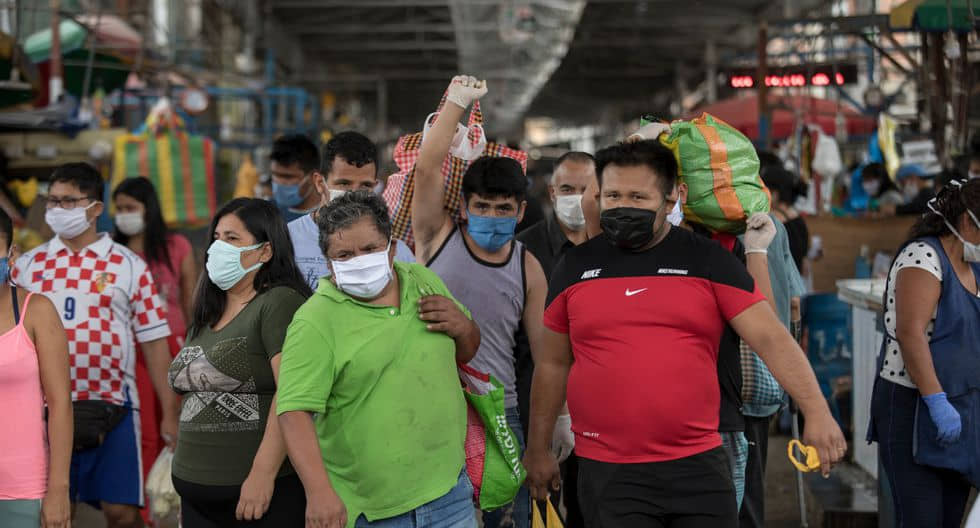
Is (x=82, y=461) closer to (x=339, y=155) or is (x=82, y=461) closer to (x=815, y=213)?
(x=339, y=155)

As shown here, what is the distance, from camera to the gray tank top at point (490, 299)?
4.40m

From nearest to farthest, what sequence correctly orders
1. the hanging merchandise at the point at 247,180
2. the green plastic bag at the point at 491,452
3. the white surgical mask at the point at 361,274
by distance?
the white surgical mask at the point at 361,274 < the green plastic bag at the point at 491,452 < the hanging merchandise at the point at 247,180

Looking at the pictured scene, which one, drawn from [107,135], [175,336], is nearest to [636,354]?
[175,336]

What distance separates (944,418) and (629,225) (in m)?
1.61

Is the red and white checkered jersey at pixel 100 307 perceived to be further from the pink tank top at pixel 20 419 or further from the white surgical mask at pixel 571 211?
the white surgical mask at pixel 571 211

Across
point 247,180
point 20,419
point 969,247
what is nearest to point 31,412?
point 20,419

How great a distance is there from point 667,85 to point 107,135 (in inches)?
1325

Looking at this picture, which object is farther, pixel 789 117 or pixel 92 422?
pixel 789 117

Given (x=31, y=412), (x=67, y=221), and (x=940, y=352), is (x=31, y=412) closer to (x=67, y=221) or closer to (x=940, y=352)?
(x=67, y=221)

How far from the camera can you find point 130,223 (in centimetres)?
631

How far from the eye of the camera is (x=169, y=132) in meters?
10.8

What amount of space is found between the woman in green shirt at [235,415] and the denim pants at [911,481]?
2321 millimetres

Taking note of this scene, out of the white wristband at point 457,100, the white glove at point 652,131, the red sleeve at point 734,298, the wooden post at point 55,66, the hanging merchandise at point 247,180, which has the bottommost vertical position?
the red sleeve at point 734,298

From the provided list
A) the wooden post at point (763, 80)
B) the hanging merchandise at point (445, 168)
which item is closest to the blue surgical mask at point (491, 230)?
the hanging merchandise at point (445, 168)
